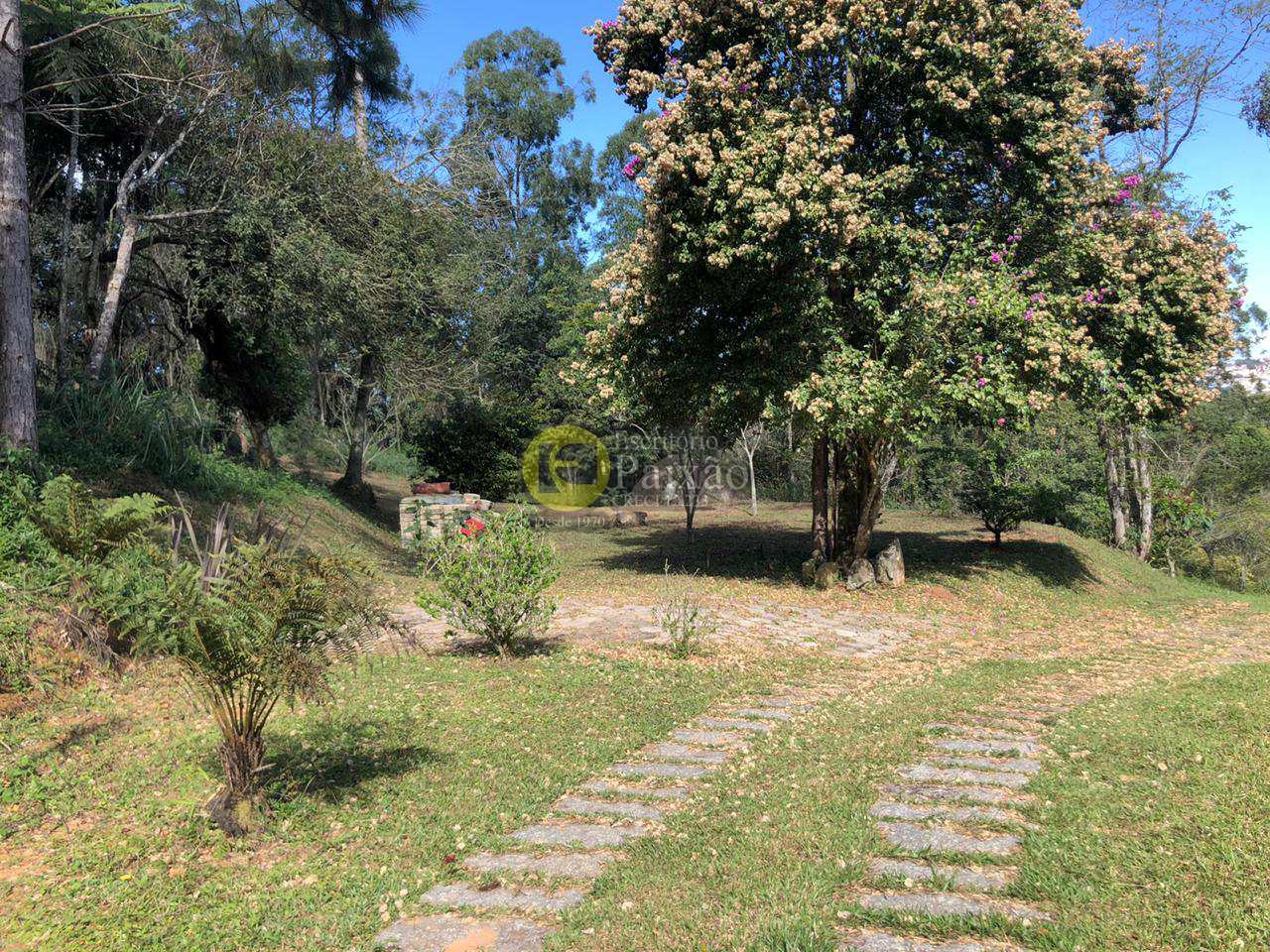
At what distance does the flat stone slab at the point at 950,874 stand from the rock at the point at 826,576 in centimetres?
938

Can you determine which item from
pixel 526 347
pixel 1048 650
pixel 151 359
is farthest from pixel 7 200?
pixel 526 347

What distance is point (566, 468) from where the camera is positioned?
3064cm

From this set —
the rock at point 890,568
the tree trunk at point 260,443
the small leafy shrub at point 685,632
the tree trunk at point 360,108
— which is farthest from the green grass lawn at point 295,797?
the tree trunk at point 360,108

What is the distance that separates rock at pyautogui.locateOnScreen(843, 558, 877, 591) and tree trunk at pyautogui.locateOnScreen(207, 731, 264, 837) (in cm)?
1036

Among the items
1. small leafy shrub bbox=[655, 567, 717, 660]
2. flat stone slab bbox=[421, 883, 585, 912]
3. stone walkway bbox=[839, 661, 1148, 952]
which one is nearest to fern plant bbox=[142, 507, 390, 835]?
flat stone slab bbox=[421, 883, 585, 912]

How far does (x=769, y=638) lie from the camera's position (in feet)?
30.5

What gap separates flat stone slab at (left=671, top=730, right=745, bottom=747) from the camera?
5613 mm

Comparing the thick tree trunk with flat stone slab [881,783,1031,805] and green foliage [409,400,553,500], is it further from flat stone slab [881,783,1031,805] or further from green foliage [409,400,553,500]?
green foliage [409,400,553,500]

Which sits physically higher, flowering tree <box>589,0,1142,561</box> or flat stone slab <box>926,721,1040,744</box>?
flowering tree <box>589,0,1142,561</box>

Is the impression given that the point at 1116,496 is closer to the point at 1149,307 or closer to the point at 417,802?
the point at 1149,307

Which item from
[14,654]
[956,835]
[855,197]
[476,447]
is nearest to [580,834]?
[956,835]

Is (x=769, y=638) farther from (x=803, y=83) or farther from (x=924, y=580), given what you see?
(x=803, y=83)

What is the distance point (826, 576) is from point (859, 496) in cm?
160

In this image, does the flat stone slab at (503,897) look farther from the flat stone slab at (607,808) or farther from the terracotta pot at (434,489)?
the terracotta pot at (434,489)
